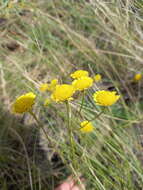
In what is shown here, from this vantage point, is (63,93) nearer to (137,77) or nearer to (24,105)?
(24,105)

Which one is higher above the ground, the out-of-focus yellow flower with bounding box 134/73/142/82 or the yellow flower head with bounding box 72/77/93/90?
the yellow flower head with bounding box 72/77/93/90

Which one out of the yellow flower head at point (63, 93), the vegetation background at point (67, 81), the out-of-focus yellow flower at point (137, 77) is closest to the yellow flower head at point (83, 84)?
the yellow flower head at point (63, 93)

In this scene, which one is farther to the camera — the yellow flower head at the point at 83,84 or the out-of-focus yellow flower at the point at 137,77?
the out-of-focus yellow flower at the point at 137,77

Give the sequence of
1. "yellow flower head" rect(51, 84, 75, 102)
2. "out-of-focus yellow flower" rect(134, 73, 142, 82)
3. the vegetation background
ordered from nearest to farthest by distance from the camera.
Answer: "yellow flower head" rect(51, 84, 75, 102)
the vegetation background
"out-of-focus yellow flower" rect(134, 73, 142, 82)

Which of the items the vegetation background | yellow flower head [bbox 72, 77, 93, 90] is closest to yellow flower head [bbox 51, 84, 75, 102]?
yellow flower head [bbox 72, 77, 93, 90]

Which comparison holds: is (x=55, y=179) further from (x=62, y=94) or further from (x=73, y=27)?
(x=73, y=27)

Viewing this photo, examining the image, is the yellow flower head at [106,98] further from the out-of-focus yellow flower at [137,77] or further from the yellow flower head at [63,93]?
the out-of-focus yellow flower at [137,77]

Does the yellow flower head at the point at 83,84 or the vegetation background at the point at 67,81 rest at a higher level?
the yellow flower head at the point at 83,84

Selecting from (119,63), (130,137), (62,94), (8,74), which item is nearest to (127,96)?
(119,63)

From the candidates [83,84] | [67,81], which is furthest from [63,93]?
[67,81]

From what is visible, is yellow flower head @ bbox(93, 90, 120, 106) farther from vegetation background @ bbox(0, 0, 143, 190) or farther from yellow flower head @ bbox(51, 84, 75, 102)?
vegetation background @ bbox(0, 0, 143, 190)
